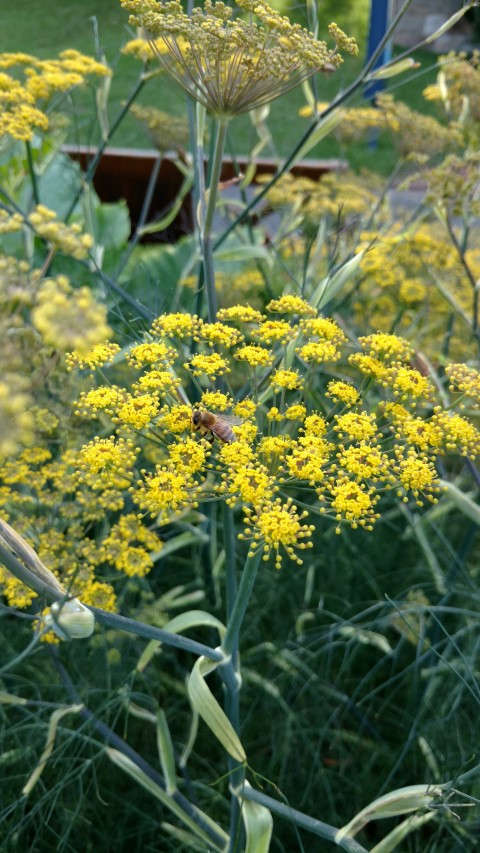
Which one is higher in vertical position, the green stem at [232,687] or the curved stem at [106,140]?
the curved stem at [106,140]

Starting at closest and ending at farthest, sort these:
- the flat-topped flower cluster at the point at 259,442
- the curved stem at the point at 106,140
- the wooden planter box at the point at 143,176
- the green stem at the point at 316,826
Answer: the flat-topped flower cluster at the point at 259,442, the green stem at the point at 316,826, the curved stem at the point at 106,140, the wooden planter box at the point at 143,176

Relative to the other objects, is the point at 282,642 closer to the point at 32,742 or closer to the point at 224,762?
the point at 224,762

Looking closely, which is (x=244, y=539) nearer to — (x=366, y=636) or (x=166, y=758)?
(x=166, y=758)

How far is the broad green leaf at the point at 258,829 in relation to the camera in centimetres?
107

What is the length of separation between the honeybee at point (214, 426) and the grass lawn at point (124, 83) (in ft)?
9.90

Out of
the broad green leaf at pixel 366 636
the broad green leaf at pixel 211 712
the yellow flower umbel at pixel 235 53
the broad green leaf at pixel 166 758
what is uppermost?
the yellow flower umbel at pixel 235 53

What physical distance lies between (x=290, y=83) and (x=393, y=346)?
1.45 ft

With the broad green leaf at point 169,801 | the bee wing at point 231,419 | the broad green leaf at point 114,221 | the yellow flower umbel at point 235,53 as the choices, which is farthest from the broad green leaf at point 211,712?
the broad green leaf at point 114,221

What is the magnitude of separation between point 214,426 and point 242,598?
23 centimetres

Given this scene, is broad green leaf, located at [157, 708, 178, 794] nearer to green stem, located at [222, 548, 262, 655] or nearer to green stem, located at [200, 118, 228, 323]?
green stem, located at [222, 548, 262, 655]

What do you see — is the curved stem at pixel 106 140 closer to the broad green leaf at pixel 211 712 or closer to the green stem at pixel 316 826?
the broad green leaf at pixel 211 712

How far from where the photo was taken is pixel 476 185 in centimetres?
193

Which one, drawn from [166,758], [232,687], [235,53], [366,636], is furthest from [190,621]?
[235,53]

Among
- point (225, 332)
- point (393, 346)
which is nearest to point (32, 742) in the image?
point (225, 332)
